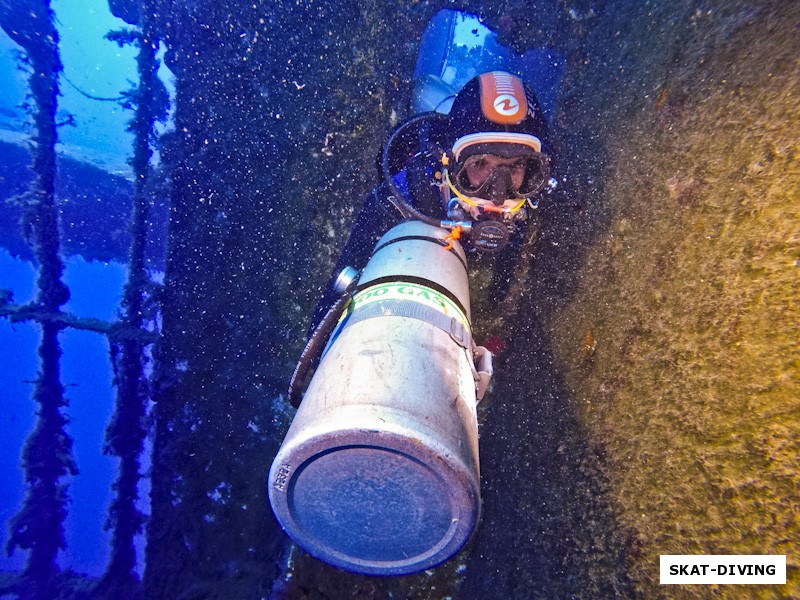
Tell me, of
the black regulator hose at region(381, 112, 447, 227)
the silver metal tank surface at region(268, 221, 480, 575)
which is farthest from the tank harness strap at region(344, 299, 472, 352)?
the black regulator hose at region(381, 112, 447, 227)

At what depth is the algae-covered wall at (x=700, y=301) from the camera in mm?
1253

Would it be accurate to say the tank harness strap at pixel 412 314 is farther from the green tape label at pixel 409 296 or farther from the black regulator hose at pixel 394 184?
the black regulator hose at pixel 394 184

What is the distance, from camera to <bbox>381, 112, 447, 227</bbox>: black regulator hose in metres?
2.92

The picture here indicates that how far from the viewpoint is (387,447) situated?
1418mm

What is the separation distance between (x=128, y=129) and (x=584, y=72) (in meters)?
3.88

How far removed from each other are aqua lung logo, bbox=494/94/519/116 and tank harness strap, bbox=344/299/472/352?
4.76 ft

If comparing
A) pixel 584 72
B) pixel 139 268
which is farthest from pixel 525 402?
pixel 139 268

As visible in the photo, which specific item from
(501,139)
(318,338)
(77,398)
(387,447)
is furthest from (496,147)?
(77,398)

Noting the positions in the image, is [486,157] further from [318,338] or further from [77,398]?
[77,398]

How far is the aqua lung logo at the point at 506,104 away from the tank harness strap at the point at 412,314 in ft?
4.76

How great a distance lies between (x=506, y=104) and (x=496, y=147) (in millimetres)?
305

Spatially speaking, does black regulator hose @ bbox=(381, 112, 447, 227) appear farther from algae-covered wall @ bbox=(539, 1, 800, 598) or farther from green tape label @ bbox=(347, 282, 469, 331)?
algae-covered wall @ bbox=(539, 1, 800, 598)

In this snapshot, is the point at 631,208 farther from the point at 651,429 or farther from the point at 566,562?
the point at 566,562

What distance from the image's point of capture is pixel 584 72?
10.8 feet
